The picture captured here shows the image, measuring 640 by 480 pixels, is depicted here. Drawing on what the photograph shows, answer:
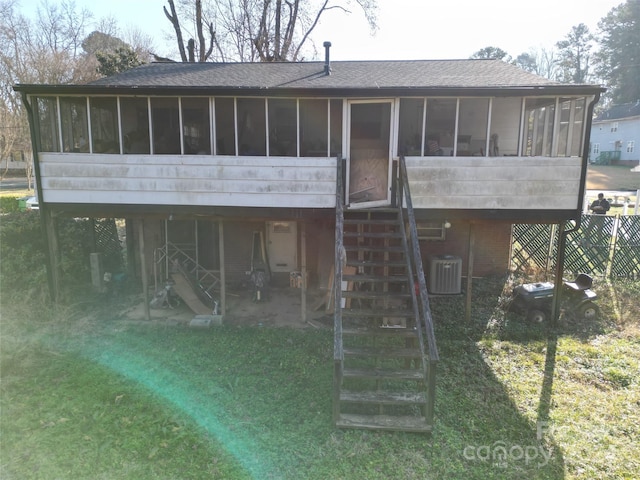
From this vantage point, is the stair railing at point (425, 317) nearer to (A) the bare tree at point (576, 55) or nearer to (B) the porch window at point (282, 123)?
(B) the porch window at point (282, 123)

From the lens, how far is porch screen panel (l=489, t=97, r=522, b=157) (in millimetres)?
9422

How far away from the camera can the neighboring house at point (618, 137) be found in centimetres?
3741

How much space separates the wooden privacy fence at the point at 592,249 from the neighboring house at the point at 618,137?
31.7 m

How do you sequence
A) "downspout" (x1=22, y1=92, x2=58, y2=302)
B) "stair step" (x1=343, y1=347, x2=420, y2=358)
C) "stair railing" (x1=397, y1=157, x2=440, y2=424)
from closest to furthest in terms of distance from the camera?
"stair railing" (x1=397, y1=157, x2=440, y2=424), "stair step" (x1=343, y1=347, x2=420, y2=358), "downspout" (x1=22, y1=92, x2=58, y2=302)

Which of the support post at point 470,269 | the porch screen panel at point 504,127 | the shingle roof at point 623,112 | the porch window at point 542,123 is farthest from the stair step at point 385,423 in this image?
the shingle roof at point 623,112

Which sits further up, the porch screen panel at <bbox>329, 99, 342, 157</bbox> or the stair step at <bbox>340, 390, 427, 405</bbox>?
the porch screen panel at <bbox>329, 99, 342, 157</bbox>

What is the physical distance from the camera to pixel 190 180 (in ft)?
25.6

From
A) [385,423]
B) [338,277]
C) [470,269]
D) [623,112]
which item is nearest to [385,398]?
[385,423]

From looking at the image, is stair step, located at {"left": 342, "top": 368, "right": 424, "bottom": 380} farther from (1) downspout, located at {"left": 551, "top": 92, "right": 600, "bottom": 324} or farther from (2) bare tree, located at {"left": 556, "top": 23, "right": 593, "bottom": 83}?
(2) bare tree, located at {"left": 556, "top": 23, "right": 593, "bottom": 83}

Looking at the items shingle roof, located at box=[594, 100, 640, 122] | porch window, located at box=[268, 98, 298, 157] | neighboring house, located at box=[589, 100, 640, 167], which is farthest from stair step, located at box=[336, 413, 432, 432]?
shingle roof, located at box=[594, 100, 640, 122]

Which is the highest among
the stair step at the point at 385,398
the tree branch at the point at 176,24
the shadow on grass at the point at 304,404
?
the tree branch at the point at 176,24

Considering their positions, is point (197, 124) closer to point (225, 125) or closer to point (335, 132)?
point (225, 125)

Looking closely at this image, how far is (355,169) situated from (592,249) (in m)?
7.06

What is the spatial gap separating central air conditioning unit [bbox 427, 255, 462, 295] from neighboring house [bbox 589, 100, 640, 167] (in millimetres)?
35395
